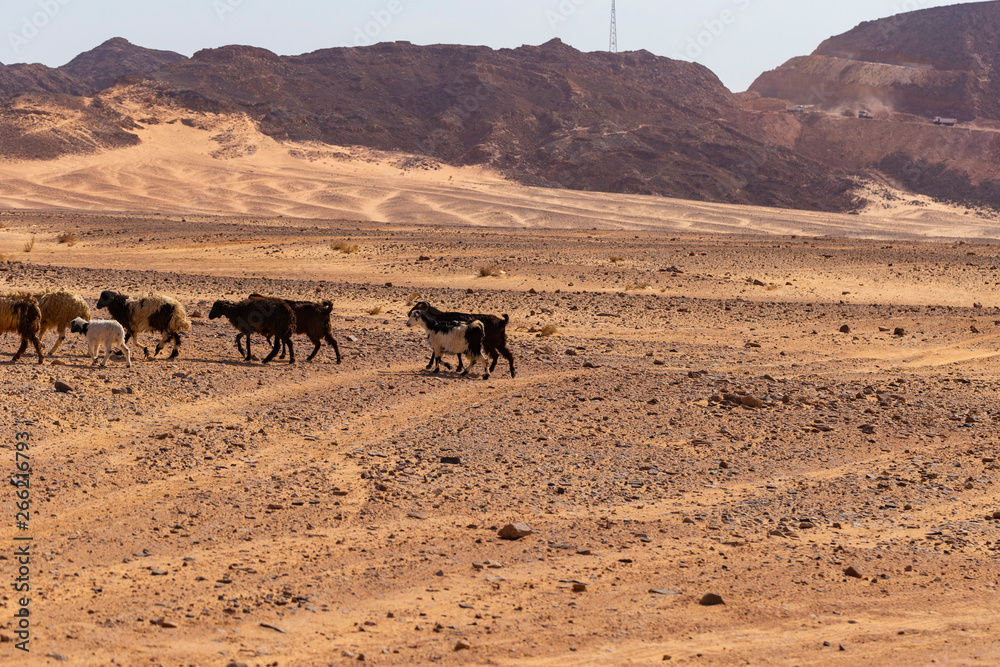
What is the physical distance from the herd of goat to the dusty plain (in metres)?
0.48

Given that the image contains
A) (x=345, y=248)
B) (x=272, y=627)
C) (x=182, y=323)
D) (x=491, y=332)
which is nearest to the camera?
(x=272, y=627)

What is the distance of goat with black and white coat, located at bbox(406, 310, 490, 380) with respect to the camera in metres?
16.0

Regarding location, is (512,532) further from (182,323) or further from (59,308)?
(59,308)

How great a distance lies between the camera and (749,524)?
9.93 meters

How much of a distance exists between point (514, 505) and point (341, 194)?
258 ft

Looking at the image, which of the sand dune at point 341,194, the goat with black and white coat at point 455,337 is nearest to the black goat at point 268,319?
the goat with black and white coat at point 455,337

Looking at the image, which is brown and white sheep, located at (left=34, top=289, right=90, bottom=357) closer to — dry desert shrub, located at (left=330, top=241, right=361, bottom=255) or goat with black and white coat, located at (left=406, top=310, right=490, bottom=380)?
goat with black and white coat, located at (left=406, top=310, right=490, bottom=380)

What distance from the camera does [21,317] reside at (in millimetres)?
14688

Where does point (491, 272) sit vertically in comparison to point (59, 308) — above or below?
below

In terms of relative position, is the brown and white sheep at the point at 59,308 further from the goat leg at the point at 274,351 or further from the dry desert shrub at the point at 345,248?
the dry desert shrub at the point at 345,248

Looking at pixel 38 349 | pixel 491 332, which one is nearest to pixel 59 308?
pixel 38 349

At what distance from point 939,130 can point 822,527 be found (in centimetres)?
13077

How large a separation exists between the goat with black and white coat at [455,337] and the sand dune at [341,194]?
53993mm

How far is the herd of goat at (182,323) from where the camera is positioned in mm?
14703
